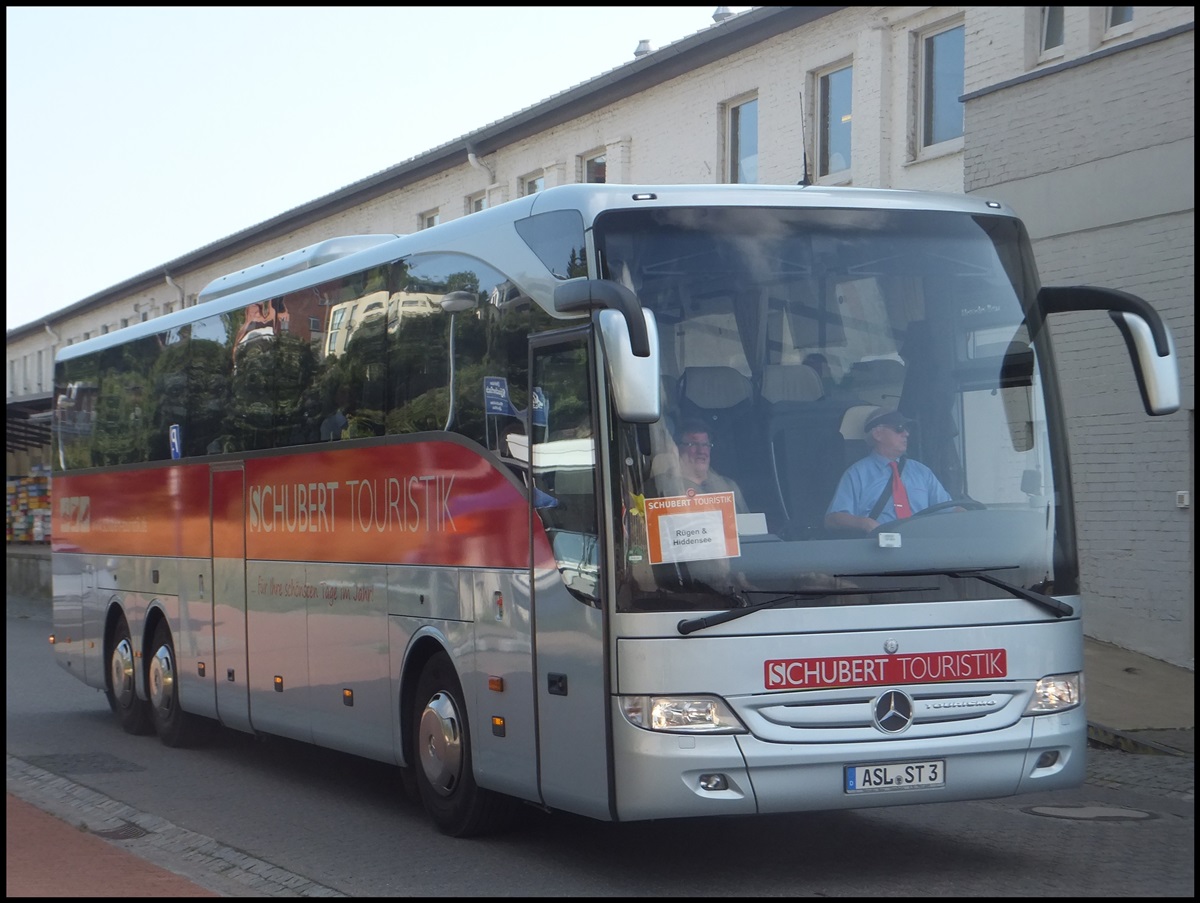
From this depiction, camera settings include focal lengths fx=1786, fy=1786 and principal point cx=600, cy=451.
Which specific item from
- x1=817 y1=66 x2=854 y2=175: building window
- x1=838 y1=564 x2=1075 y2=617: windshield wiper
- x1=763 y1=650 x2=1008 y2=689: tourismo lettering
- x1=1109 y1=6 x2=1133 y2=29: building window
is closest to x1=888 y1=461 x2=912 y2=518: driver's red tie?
x1=838 y1=564 x2=1075 y2=617: windshield wiper

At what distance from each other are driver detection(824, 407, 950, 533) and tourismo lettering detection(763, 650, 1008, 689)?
1.92 feet

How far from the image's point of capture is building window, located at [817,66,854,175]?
2333 cm

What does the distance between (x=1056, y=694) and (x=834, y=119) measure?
16.5m

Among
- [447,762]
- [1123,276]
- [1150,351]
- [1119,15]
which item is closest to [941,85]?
[1119,15]

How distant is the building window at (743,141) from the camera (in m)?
25.3

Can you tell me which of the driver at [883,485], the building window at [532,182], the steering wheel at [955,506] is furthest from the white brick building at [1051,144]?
the steering wheel at [955,506]

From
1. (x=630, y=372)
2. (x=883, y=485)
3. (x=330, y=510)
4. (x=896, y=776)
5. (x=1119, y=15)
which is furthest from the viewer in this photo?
(x=1119, y=15)

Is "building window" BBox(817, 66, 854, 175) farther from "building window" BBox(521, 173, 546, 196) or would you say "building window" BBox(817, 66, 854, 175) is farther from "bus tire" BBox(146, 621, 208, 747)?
"bus tire" BBox(146, 621, 208, 747)

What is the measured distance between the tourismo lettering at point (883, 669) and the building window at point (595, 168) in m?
21.8

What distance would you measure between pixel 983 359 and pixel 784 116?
16509 mm

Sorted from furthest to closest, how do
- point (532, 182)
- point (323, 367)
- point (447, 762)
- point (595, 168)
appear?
point (532, 182)
point (595, 168)
point (323, 367)
point (447, 762)

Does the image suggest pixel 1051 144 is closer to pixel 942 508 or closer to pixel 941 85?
pixel 941 85

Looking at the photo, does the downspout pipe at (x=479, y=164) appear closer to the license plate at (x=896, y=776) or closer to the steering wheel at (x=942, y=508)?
the steering wheel at (x=942, y=508)

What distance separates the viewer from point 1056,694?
26.7 ft
